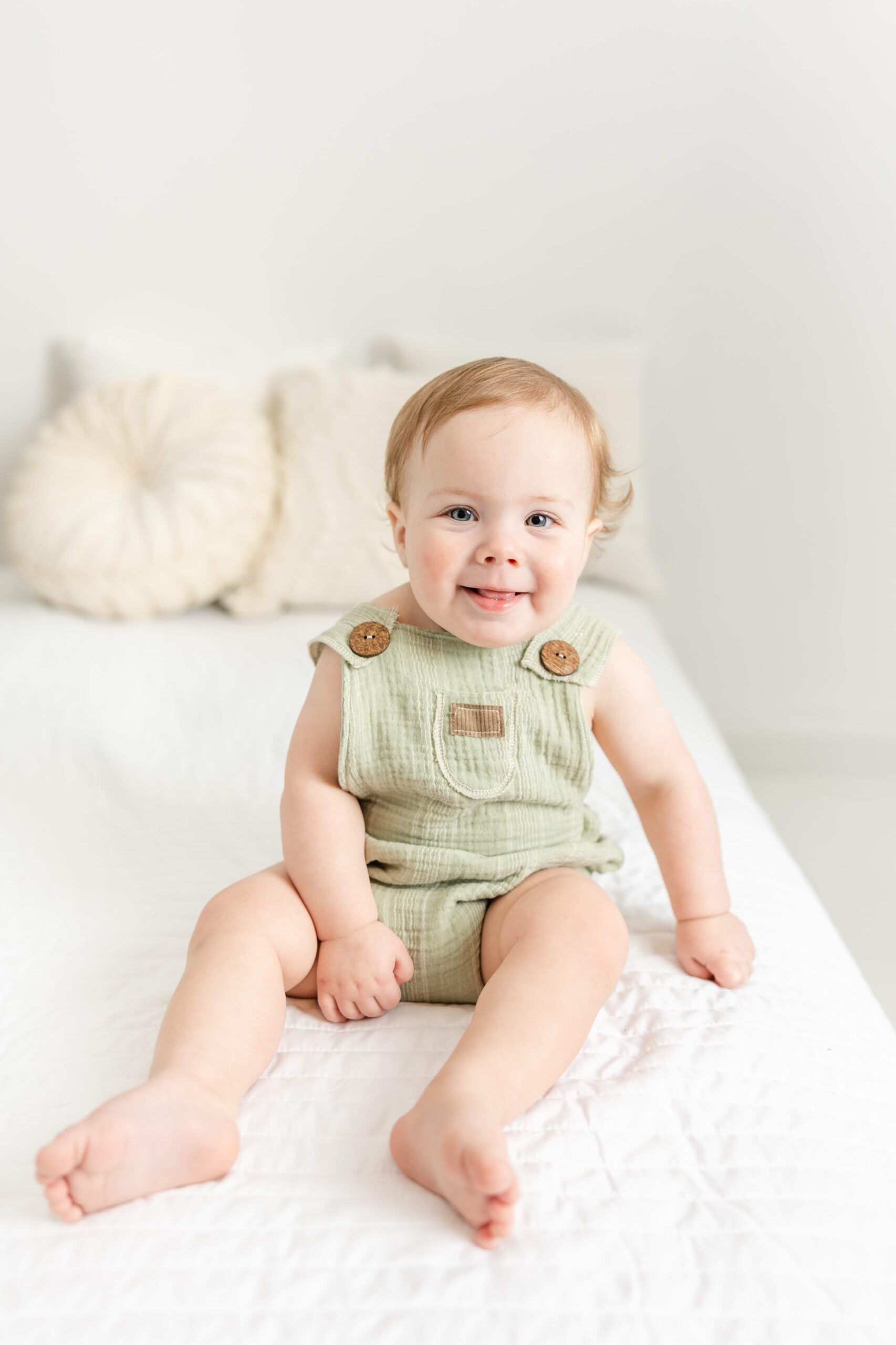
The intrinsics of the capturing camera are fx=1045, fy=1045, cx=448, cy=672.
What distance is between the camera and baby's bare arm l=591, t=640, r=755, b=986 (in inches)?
36.5

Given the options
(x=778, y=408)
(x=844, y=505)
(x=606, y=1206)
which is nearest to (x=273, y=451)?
(x=778, y=408)

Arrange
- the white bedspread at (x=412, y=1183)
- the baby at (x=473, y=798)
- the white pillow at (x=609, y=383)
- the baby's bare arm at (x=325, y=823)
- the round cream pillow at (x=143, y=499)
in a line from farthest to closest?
the white pillow at (x=609, y=383), the round cream pillow at (x=143, y=499), the baby's bare arm at (x=325, y=823), the baby at (x=473, y=798), the white bedspread at (x=412, y=1183)

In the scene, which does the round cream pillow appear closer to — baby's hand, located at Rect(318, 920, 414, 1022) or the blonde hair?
the blonde hair

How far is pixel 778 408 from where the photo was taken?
1.99 m

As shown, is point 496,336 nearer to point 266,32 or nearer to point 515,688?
point 266,32

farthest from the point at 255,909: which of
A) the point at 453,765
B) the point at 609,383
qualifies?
the point at 609,383

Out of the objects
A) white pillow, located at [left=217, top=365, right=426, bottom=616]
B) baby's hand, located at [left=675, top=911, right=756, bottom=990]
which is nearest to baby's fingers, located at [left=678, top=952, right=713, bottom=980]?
baby's hand, located at [left=675, top=911, right=756, bottom=990]

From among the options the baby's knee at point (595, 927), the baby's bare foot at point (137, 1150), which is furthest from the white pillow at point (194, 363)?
A: the baby's bare foot at point (137, 1150)

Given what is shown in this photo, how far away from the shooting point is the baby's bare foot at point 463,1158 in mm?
588

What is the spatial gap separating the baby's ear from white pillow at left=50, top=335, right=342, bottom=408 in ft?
3.33

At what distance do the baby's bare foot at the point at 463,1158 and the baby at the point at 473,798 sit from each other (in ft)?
0.07

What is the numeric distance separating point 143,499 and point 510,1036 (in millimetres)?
1187

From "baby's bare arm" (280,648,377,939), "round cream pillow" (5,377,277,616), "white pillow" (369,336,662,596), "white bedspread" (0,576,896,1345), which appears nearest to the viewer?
"white bedspread" (0,576,896,1345)

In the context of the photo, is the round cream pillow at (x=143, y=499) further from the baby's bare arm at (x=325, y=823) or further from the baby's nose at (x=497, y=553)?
the baby's nose at (x=497, y=553)
